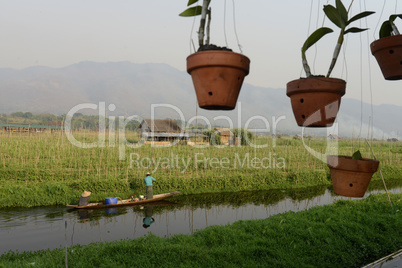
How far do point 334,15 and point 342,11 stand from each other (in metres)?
0.03

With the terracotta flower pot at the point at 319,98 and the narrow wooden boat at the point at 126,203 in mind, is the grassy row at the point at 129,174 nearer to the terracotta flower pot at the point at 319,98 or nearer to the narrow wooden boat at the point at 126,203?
the narrow wooden boat at the point at 126,203

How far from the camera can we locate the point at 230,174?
12.4m

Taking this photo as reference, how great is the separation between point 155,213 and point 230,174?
5.06m

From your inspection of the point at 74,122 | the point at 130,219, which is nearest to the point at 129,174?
the point at 130,219

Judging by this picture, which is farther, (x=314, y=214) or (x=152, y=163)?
(x=152, y=163)

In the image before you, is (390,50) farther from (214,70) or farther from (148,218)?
(148,218)

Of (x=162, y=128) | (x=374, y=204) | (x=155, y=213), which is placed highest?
A: (x=162, y=128)

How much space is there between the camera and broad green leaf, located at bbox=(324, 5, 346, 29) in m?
1.26

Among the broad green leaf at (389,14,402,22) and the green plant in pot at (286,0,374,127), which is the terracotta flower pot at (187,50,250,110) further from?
the broad green leaf at (389,14,402,22)

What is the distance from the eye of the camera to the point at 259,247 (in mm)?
4648

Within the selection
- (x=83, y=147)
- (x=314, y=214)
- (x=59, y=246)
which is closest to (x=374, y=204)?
(x=314, y=214)

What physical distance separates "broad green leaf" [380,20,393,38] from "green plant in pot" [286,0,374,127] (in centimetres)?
37

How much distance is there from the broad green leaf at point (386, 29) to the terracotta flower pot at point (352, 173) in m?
0.71

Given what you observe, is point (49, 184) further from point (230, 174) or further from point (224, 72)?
point (224, 72)
